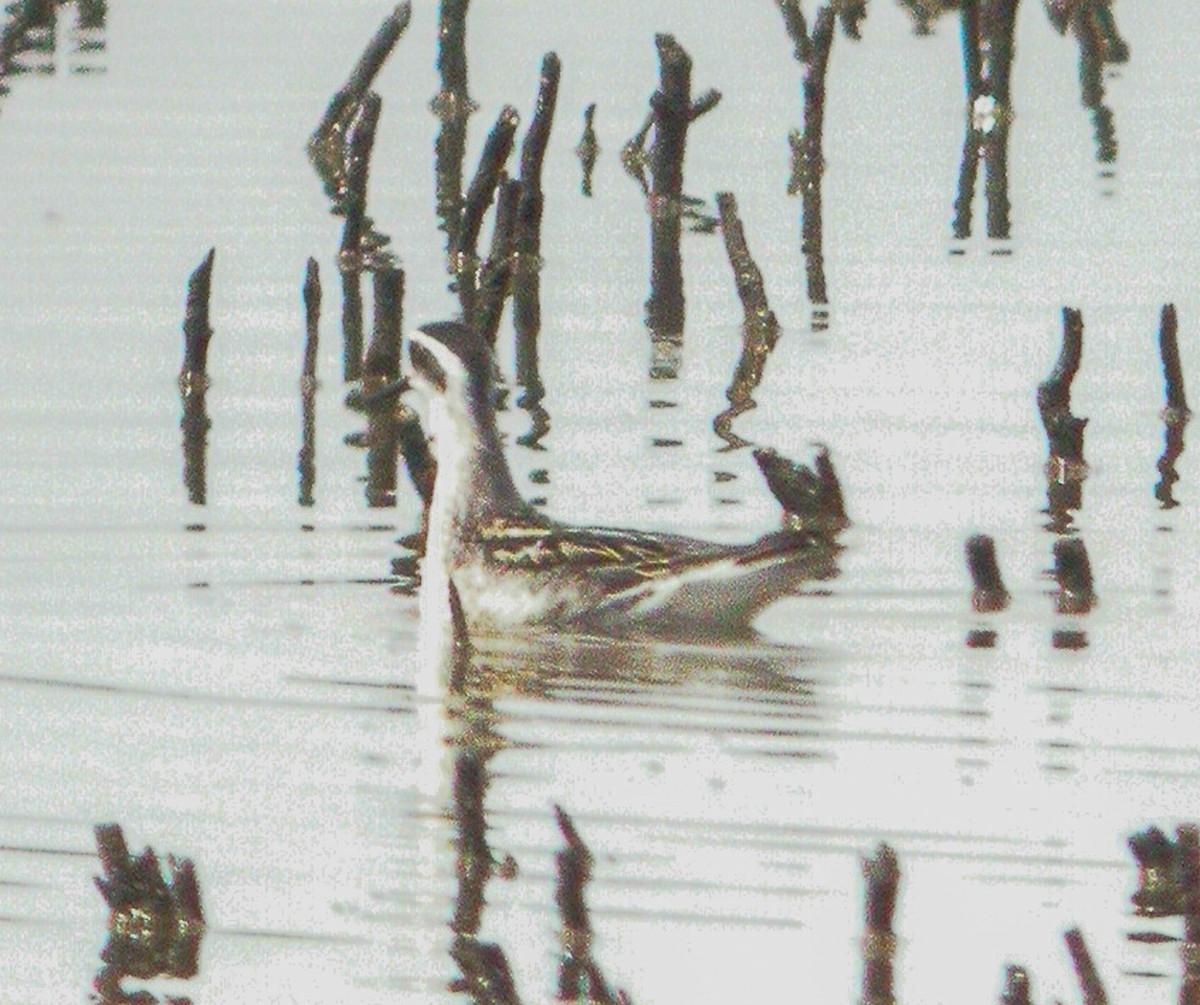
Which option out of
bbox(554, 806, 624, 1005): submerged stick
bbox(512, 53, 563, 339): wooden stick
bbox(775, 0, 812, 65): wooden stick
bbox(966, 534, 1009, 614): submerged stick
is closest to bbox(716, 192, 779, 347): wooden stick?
bbox(512, 53, 563, 339): wooden stick

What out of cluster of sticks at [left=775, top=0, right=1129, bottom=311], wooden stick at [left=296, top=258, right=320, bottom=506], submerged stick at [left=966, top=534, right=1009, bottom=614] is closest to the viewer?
submerged stick at [left=966, top=534, right=1009, bottom=614]

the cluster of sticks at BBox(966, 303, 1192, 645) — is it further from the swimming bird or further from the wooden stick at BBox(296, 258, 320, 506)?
A: the wooden stick at BBox(296, 258, 320, 506)

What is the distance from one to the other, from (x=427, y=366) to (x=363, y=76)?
6.50m

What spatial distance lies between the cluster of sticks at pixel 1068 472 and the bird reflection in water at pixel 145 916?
3.74m

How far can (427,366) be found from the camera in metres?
13.5

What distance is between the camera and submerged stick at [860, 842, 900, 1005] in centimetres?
816

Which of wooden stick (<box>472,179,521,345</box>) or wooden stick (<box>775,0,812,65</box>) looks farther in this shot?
wooden stick (<box>775,0,812,65</box>)

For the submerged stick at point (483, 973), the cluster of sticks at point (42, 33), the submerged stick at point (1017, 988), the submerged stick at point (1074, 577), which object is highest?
the cluster of sticks at point (42, 33)

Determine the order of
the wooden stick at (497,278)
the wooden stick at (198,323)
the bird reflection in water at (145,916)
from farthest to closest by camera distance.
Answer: the wooden stick at (497,278)
the wooden stick at (198,323)
the bird reflection in water at (145,916)

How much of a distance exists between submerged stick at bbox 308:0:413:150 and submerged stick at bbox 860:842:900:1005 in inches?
430

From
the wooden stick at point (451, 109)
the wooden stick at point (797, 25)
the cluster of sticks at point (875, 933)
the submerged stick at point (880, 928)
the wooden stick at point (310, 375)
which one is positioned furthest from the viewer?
the wooden stick at point (797, 25)

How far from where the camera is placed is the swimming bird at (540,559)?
12.1 meters

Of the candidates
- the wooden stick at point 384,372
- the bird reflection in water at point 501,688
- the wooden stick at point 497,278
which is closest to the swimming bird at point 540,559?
the bird reflection in water at point 501,688

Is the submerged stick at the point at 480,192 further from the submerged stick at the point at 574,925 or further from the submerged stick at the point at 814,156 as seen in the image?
the submerged stick at the point at 574,925
